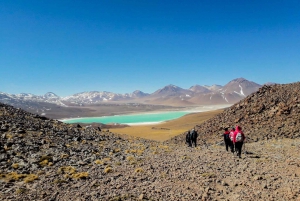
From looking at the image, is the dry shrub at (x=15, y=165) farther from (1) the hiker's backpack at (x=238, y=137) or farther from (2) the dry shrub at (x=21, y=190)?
(1) the hiker's backpack at (x=238, y=137)

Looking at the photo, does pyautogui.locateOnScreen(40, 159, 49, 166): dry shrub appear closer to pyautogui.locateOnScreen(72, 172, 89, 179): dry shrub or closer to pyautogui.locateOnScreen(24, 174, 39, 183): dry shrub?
pyautogui.locateOnScreen(24, 174, 39, 183): dry shrub

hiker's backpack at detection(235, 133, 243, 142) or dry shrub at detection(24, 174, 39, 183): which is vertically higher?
hiker's backpack at detection(235, 133, 243, 142)

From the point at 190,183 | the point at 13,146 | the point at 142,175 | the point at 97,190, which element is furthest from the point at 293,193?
the point at 13,146

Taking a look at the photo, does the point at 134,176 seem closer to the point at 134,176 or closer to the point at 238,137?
the point at 134,176

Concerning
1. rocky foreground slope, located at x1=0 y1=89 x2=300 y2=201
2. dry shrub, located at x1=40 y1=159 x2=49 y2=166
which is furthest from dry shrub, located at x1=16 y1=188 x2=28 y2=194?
dry shrub, located at x1=40 y1=159 x2=49 y2=166

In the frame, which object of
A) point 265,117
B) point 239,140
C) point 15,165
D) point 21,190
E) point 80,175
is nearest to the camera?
point 21,190

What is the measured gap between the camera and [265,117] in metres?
28.8

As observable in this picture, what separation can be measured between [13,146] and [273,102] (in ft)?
98.0

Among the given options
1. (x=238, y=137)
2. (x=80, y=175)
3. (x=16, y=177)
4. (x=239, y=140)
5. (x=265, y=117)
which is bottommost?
(x=16, y=177)

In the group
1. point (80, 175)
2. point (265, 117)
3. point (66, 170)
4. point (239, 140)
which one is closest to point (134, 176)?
point (80, 175)

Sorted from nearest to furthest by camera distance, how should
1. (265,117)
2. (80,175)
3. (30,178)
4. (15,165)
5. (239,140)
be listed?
(30,178) < (80,175) < (15,165) < (239,140) < (265,117)

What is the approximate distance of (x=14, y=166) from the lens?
12.4 meters

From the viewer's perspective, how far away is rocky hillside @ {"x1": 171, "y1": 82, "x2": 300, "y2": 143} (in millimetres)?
25641

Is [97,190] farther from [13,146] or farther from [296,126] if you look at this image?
[296,126]
